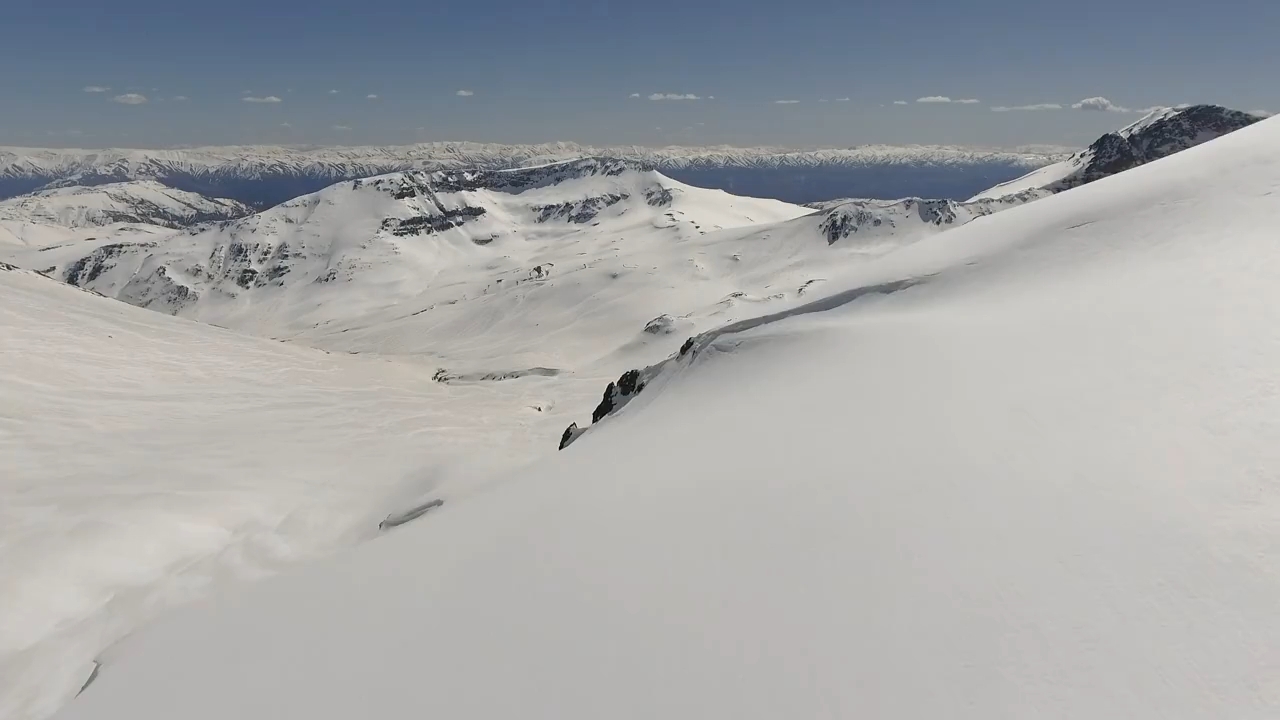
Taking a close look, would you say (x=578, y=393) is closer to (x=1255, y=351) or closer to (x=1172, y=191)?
(x=1172, y=191)

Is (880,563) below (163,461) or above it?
above

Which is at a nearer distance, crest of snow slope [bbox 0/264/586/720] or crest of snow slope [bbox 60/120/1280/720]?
crest of snow slope [bbox 60/120/1280/720]

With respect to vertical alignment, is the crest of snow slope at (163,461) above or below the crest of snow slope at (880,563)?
below

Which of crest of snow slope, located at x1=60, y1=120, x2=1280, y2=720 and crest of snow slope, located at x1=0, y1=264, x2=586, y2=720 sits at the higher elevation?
crest of snow slope, located at x1=60, y1=120, x2=1280, y2=720

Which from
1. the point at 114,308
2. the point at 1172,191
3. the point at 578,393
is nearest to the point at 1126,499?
the point at 1172,191
